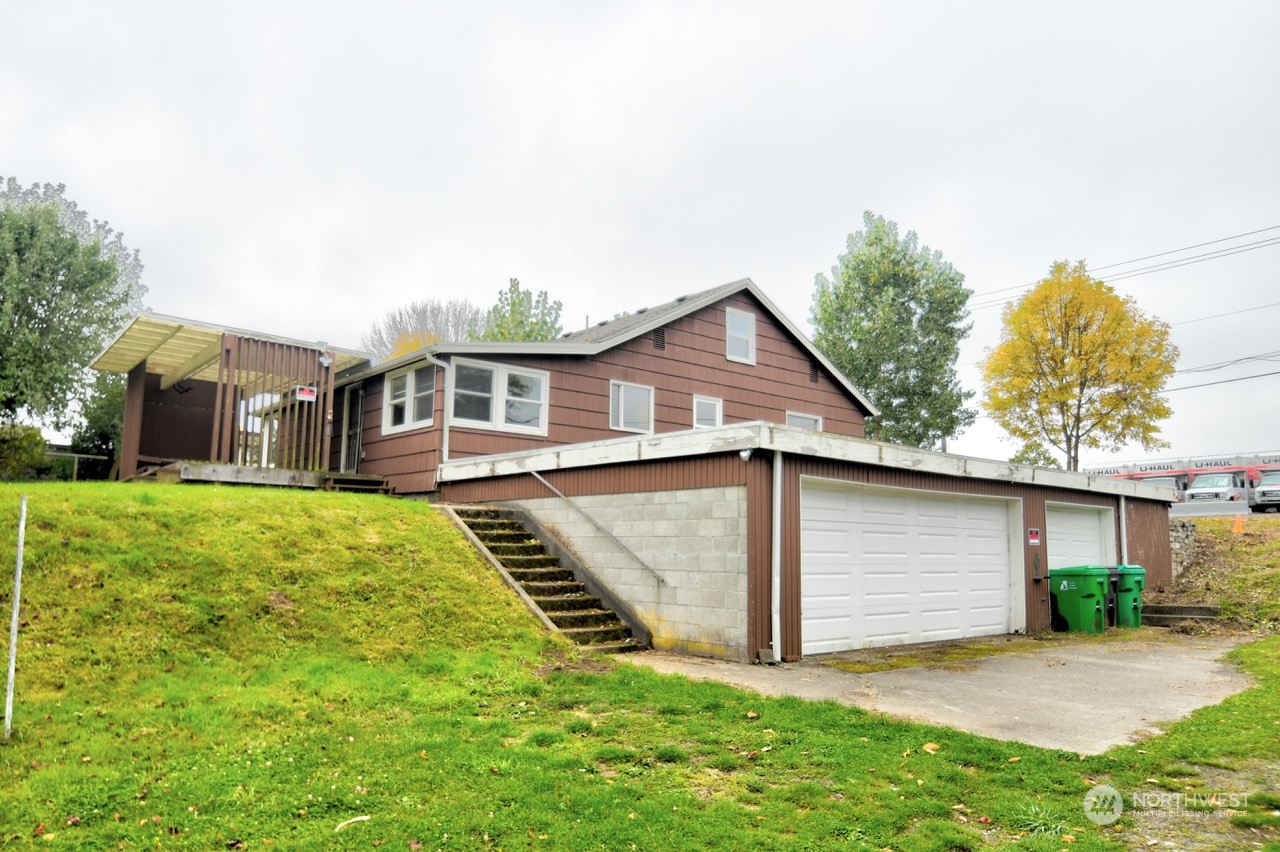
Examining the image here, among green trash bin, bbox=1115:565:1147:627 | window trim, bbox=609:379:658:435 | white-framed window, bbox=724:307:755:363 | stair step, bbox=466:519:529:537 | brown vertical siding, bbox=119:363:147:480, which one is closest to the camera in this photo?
stair step, bbox=466:519:529:537

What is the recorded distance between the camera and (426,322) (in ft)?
164

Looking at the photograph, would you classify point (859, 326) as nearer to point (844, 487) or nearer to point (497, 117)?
point (497, 117)

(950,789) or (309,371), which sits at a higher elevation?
(309,371)

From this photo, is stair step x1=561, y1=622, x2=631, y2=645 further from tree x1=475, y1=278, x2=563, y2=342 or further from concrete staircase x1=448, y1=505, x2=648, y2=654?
tree x1=475, y1=278, x2=563, y2=342

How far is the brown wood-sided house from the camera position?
923 centimetres

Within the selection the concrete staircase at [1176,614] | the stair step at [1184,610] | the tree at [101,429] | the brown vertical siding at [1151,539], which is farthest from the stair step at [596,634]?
the tree at [101,429]

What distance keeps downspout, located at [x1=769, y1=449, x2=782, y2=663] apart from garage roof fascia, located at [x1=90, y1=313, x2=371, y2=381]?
33.5ft

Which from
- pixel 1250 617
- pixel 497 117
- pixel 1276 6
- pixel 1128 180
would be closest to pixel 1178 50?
pixel 1276 6

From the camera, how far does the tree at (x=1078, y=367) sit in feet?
85.0

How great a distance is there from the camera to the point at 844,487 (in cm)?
1044

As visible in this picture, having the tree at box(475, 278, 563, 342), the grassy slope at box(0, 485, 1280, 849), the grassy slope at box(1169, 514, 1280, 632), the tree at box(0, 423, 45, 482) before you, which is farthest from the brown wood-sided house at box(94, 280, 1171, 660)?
the tree at box(475, 278, 563, 342)

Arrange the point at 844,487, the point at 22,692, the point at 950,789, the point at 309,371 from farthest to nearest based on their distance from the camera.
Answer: the point at 309,371 → the point at 844,487 → the point at 22,692 → the point at 950,789

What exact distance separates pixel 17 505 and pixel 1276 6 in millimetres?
19556

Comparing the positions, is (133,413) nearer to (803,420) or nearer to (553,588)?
(553,588)
